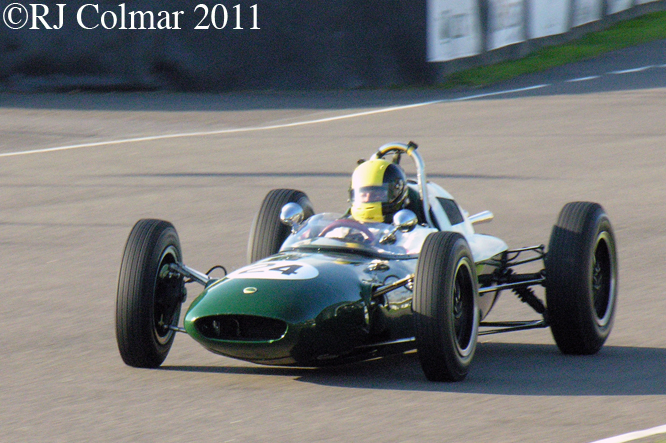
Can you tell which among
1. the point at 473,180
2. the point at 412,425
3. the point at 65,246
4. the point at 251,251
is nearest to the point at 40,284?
the point at 65,246

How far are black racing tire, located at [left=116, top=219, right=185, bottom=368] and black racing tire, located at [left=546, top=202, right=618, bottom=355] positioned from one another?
7.33 ft

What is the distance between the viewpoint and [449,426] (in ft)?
18.2

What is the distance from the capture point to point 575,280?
695cm

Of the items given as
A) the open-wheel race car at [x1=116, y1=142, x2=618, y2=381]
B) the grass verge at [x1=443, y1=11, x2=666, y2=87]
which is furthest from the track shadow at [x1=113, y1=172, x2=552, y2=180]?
→ the open-wheel race car at [x1=116, y1=142, x2=618, y2=381]

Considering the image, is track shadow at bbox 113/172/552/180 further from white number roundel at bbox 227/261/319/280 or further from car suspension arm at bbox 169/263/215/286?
white number roundel at bbox 227/261/319/280

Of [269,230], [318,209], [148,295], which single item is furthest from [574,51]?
[148,295]

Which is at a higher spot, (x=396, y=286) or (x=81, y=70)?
(x=81, y=70)

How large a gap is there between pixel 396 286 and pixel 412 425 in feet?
3.56

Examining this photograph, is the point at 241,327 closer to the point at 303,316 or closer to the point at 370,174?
the point at 303,316

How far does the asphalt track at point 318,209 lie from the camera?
575cm

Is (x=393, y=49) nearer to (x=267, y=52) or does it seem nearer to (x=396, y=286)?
(x=267, y=52)

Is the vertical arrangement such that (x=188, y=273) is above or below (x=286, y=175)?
below

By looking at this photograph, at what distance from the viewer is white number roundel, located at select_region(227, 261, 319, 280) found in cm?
622

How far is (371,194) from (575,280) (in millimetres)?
1343
